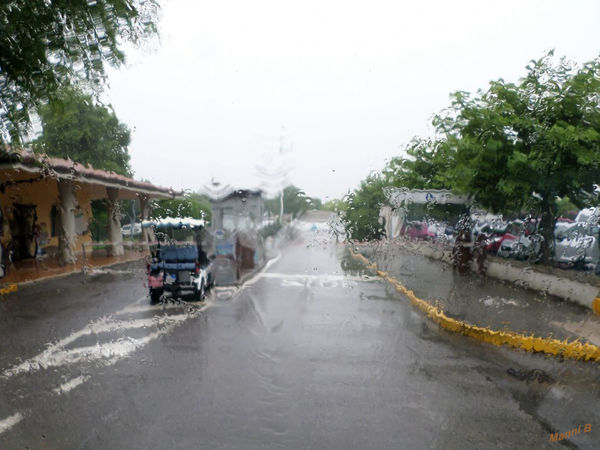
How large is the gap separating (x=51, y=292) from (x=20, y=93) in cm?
752

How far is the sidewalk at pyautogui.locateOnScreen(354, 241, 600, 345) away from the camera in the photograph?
7.61 meters

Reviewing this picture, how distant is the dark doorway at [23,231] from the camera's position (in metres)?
17.4

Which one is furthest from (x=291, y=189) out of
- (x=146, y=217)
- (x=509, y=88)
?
(x=146, y=217)

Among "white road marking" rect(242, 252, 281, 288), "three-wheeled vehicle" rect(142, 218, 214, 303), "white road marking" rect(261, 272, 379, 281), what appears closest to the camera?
"three-wheeled vehicle" rect(142, 218, 214, 303)

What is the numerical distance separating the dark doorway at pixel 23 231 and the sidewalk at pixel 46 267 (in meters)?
0.59

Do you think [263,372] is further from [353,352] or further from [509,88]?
[509,88]

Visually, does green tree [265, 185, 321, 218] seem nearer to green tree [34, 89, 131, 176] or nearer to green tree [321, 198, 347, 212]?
green tree [321, 198, 347, 212]

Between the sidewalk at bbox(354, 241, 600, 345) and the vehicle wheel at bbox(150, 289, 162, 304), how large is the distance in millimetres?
6017

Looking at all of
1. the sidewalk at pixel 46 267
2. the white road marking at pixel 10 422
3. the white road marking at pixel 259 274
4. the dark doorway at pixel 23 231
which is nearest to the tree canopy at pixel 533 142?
the white road marking at pixel 259 274

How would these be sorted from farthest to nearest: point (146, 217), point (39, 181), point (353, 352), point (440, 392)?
point (146, 217), point (39, 181), point (353, 352), point (440, 392)

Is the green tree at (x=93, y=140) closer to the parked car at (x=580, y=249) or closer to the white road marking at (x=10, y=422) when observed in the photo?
the white road marking at (x=10, y=422)

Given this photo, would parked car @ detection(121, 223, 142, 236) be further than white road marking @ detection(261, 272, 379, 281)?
Yes

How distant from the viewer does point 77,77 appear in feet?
18.3

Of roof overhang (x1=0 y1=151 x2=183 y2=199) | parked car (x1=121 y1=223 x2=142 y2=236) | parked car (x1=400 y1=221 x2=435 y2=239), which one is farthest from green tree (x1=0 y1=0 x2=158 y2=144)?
parked car (x1=121 y1=223 x2=142 y2=236)
